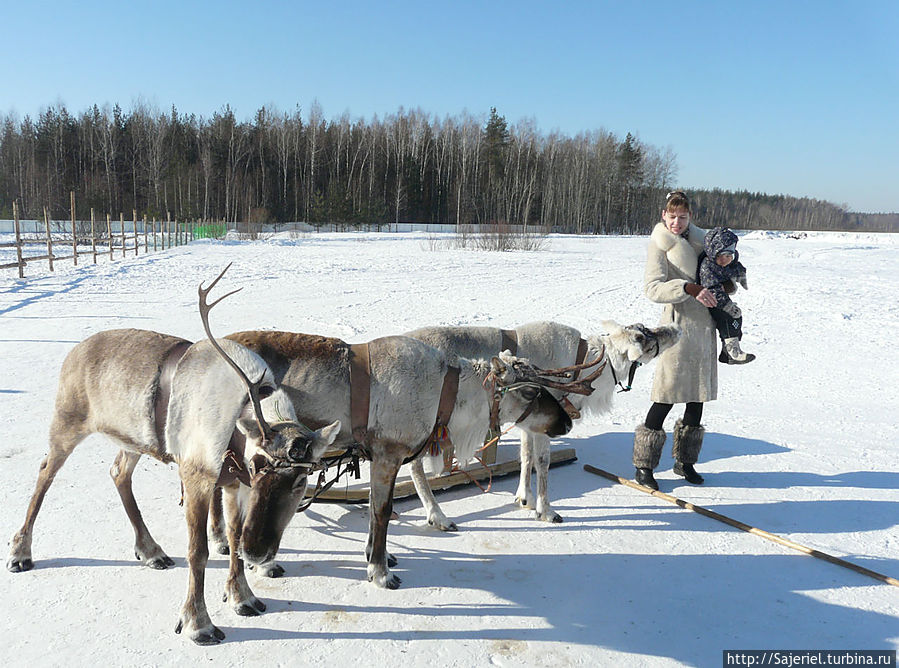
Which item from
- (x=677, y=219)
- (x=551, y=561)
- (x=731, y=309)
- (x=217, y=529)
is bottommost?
(x=551, y=561)

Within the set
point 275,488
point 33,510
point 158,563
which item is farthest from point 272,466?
point 33,510

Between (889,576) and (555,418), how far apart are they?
2.19m

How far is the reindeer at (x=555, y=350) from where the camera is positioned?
13.4ft

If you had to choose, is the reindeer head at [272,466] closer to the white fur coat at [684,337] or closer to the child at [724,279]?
the white fur coat at [684,337]

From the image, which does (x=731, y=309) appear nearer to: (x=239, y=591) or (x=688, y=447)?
(x=688, y=447)

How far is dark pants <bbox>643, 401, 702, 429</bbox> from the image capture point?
15.4 ft

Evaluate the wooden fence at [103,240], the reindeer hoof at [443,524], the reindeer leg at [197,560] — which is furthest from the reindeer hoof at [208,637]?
the wooden fence at [103,240]

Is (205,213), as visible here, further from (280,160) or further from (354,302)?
(354,302)

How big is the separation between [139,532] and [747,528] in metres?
3.88

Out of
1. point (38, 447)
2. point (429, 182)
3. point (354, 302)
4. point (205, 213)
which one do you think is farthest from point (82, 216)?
point (38, 447)

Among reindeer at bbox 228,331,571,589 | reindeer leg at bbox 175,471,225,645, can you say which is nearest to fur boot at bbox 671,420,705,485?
Result: reindeer at bbox 228,331,571,589

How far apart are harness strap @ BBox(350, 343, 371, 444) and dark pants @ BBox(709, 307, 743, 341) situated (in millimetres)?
2961

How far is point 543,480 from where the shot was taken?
4.12 metres

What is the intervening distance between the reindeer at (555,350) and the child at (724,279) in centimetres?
48
